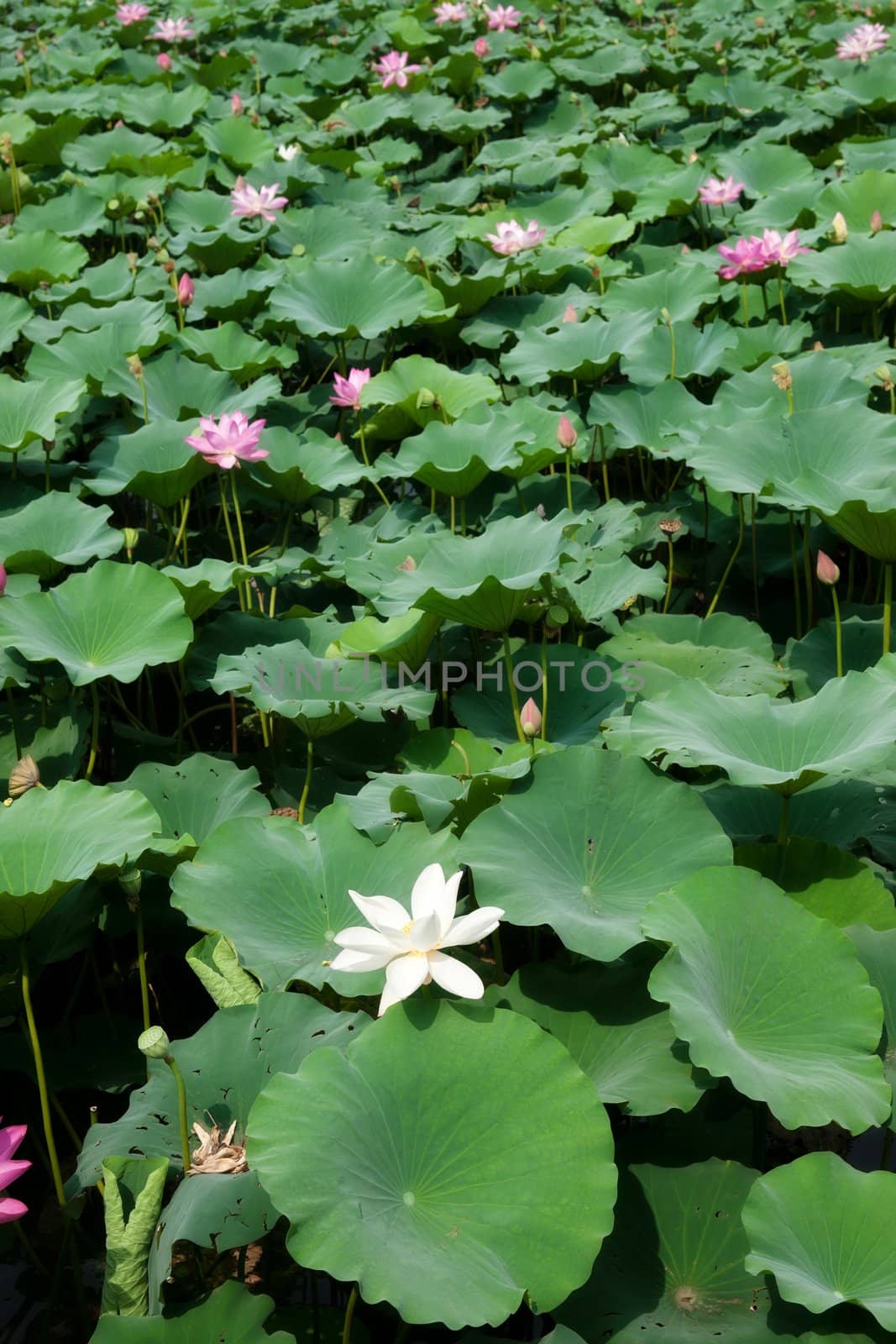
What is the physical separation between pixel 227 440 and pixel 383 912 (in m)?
1.41

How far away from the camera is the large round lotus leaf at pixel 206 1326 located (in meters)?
1.16

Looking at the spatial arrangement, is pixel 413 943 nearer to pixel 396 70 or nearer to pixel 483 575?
pixel 483 575

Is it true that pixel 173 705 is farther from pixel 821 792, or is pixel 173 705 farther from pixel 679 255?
pixel 679 255

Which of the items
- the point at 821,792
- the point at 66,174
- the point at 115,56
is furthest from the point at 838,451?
the point at 115,56

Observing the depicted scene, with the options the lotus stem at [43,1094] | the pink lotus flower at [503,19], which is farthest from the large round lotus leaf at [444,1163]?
the pink lotus flower at [503,19]

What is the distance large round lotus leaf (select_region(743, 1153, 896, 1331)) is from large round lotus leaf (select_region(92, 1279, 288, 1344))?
48cm

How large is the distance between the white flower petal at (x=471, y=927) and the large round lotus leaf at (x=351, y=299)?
7.25 feet

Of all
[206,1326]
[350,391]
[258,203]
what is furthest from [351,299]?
[206,1326]

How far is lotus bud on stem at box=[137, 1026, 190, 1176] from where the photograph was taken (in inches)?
51.8

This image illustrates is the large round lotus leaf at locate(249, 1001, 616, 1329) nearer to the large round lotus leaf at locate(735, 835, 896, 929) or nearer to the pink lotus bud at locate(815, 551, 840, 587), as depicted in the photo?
the large round lotus leaf at locate(735, 835, 896, 929)

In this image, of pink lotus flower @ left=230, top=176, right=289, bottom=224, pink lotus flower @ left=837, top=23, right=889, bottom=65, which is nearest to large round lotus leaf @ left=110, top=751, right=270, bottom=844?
pink lotus flower @ left=230, top=176, right=289, bottom=224

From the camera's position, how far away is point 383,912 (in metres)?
1.36

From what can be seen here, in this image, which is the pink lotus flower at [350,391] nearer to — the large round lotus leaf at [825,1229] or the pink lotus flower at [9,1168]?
the pink lotus flower at [9,1168]

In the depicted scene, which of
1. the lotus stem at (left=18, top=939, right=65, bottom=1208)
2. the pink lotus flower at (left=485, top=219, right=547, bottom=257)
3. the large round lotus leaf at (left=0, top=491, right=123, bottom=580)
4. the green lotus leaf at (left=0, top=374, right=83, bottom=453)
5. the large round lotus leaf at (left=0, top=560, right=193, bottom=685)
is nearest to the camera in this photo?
the lotus stem at (left=18, top=939, right=65, bottom=1208)
